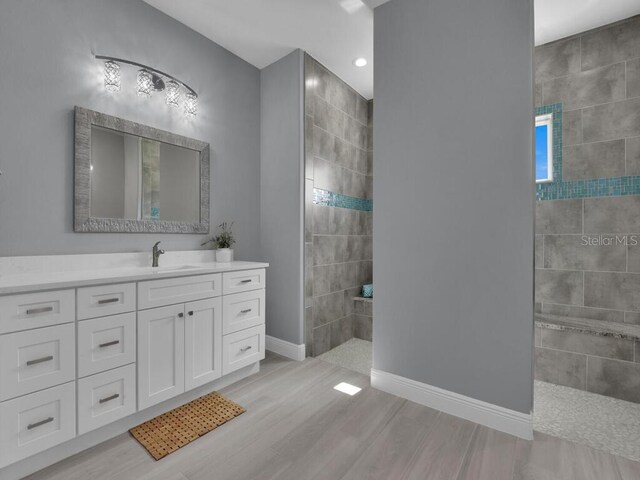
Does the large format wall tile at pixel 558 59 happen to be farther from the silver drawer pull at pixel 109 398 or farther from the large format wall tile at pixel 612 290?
the silver drawer pull at pixel 109 398

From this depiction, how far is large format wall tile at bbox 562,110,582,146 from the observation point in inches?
102

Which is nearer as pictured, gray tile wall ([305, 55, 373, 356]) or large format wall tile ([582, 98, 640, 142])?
large format wall tile ([582, 98, 640, 142])

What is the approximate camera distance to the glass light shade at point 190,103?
2.46 m

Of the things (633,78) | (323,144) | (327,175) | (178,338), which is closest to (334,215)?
(327,175)

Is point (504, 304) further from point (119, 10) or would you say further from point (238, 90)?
point (119, 10)

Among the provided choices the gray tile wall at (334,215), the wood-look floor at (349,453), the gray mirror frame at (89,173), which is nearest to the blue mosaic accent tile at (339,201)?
the gray tile wall at (334,215)

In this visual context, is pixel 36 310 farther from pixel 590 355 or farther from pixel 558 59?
pixel 558 59

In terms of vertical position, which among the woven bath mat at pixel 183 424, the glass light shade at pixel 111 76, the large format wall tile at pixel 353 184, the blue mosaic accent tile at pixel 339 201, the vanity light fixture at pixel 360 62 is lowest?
the woven bath mat at pixel 183 424

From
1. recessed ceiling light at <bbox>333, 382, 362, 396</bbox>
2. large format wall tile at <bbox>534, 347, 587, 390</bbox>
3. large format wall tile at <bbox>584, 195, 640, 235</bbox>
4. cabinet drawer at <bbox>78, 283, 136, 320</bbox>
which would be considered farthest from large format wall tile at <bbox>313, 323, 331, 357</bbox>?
large format wall tile at <bbox>584, 195, 640, 235</bbox>

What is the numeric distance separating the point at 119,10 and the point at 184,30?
1.58 feet

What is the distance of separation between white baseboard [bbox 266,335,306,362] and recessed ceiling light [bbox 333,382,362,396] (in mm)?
546

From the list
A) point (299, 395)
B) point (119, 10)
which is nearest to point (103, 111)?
point (119, 10)

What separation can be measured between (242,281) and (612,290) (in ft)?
9.56

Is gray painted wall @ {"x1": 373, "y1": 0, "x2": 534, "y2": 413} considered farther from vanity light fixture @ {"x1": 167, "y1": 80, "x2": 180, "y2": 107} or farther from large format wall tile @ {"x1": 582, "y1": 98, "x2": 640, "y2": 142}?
vanity light fixture @ {"x1": 167, "y1": 80, "x2": 180, "y2": 107}
